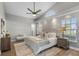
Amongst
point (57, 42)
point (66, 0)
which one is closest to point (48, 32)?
point (57, 42)

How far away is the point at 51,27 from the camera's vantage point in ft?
7.09

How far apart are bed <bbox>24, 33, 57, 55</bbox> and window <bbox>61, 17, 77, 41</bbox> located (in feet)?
1.30

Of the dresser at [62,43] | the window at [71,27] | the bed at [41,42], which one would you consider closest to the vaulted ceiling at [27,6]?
the window at [71,27]

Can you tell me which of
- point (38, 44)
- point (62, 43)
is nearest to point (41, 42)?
Result: point (38, 44)

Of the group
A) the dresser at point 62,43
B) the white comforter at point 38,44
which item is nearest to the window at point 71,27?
the dresser at point 62,43

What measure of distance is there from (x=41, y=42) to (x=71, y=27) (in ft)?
3.03

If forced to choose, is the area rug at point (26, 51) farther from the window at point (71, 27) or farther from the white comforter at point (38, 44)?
the window at point (71, 27)

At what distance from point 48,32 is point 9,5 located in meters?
1.30

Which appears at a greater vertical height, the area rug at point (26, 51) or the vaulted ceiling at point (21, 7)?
the vaulted ceiling at point (21, 7)

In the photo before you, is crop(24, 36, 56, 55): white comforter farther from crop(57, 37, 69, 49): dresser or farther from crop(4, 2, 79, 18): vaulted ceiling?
crop(4, 2, 79, 18): vaulted ceiling

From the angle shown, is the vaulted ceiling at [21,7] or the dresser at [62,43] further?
the dresser at [62,43]

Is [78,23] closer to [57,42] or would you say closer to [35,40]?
[57,42]

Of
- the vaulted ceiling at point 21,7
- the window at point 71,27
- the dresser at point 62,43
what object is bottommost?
the dresser at point 62,43

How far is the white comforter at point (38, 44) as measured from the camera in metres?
2.07
